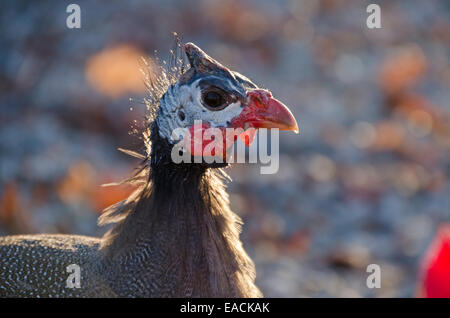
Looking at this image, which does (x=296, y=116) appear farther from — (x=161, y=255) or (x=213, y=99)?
(x=161, y=255)

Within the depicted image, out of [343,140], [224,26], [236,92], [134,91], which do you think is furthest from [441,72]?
[236,92]

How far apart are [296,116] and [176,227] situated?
4732 millimetres

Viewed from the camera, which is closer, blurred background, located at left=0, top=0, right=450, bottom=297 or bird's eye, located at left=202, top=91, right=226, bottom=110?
bird's eye, located at left=202, top=91, right=226, bottom=110

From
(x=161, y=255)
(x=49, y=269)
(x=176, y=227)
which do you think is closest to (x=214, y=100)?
(x=176, y=227)

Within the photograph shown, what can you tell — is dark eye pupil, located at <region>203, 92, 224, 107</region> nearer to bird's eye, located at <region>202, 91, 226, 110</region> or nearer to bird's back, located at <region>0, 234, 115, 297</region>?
bird's eye, located at <region>202, 91, 226, 110</region>

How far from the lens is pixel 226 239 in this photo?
10.4 feet

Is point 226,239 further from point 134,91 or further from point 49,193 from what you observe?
point 134,91

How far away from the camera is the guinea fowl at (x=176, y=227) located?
9.91 feet

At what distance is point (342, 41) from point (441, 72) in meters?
1.44

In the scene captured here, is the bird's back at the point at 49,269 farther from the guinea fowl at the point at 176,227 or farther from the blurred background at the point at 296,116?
the blurred background at the point at 296,116

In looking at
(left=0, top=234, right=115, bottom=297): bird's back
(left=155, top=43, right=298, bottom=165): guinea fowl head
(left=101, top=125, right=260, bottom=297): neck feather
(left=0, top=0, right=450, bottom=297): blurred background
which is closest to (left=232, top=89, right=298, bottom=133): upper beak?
(left=155, top=43, right=298, bottom=165): guinea fowl head

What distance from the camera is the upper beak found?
9.87ft

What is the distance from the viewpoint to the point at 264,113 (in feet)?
9.89

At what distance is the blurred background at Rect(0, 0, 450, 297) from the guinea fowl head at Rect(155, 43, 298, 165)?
214 cm
